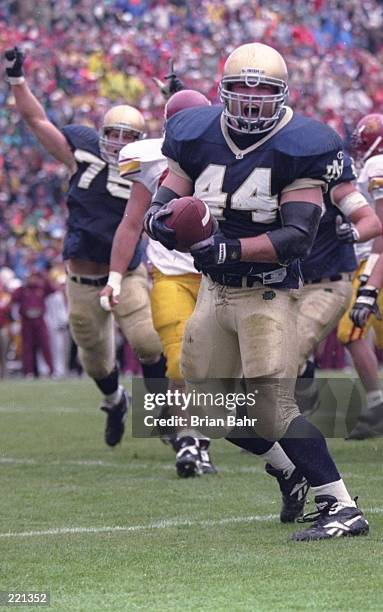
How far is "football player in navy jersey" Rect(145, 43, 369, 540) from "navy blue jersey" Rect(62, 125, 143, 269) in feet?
7.79

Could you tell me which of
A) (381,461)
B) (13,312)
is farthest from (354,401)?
(13,312)

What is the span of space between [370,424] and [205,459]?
4.92 feet

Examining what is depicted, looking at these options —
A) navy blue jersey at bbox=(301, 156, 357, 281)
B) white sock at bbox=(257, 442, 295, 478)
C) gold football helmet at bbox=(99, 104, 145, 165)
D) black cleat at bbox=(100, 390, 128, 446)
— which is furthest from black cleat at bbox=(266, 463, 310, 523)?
black cleat at bbox=(100, 390, 128, 446)

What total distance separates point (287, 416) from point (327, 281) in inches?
88.4

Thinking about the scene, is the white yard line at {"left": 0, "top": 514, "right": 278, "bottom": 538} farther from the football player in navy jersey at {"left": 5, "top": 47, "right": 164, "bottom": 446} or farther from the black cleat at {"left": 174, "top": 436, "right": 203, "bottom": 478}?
the football player in navy jersey at {"left": 5, "top": 47, "right": 164, "bottom": 446}

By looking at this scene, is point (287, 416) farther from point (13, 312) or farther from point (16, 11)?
point (16, 11)

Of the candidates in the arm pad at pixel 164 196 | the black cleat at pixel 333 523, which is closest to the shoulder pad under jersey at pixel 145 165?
the arm pad at pixel 164 196

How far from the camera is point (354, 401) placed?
346 inches

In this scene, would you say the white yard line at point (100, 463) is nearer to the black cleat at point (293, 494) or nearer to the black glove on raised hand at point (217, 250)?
A: the black cleat at point (293, 494)

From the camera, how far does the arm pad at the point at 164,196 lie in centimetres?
444

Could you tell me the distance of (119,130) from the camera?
670 cm

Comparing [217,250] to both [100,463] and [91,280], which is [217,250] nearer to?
[100,463]

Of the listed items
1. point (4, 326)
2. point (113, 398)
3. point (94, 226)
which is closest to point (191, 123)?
point (94, 226)

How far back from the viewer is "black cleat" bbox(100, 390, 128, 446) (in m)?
7.27
